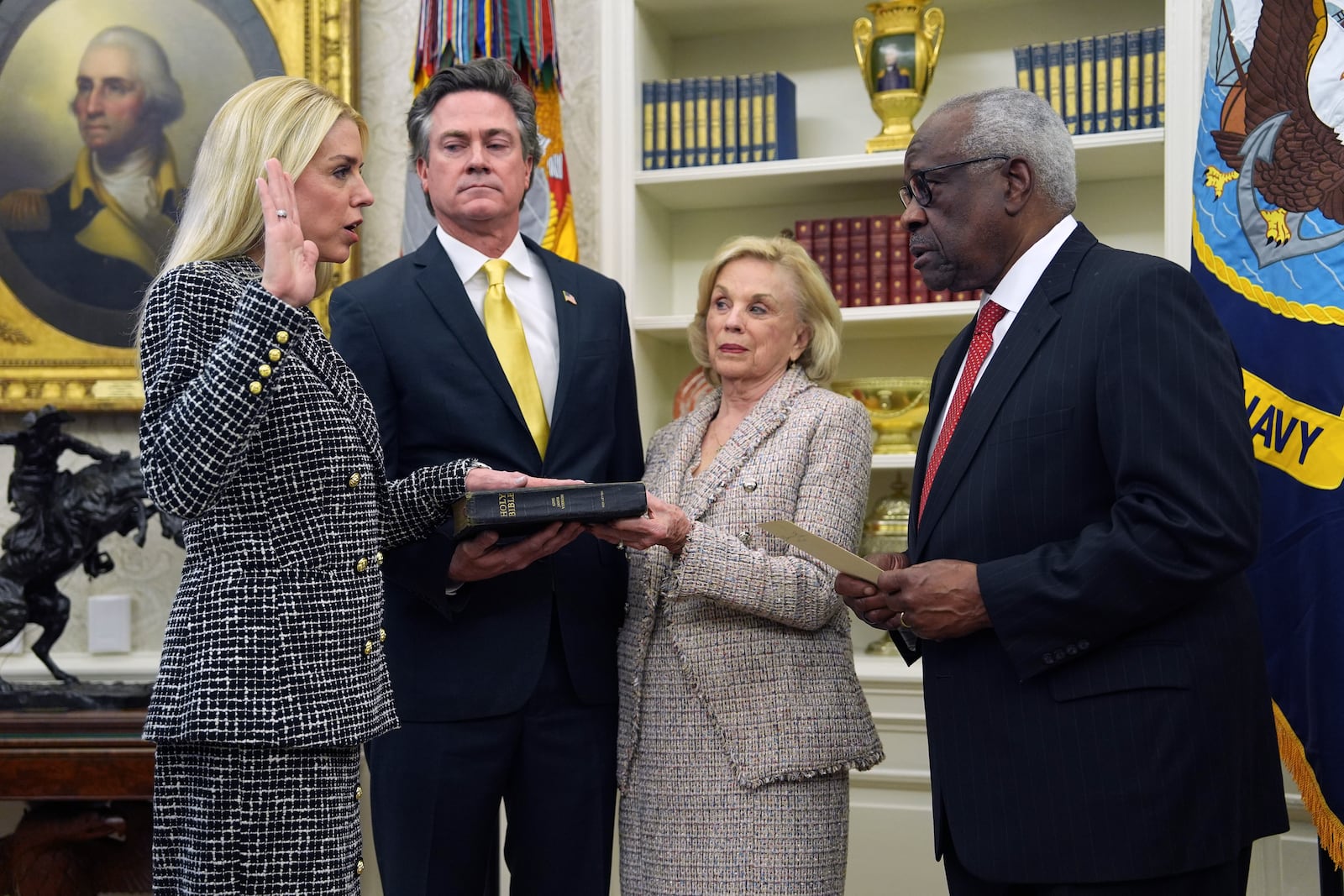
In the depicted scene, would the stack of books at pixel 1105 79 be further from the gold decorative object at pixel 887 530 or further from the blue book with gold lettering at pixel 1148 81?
the gold decorative object at pixel 887 530

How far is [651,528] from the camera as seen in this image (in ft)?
6.82

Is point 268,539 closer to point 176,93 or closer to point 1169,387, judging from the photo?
point 1169,387

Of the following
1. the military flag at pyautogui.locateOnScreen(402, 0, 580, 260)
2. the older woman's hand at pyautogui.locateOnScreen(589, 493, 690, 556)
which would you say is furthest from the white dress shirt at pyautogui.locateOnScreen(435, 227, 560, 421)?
the military flag at pyautogui.locateOnScreen(402, 0, 580, 260)

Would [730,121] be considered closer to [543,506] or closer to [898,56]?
[898,56]

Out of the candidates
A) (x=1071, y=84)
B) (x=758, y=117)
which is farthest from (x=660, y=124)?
(x=1071, y=84)

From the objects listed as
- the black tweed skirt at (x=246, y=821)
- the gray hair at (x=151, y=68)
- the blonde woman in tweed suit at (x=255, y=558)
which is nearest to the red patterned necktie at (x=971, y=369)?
the blonde woman in tweed suit at (x=255, y=558)

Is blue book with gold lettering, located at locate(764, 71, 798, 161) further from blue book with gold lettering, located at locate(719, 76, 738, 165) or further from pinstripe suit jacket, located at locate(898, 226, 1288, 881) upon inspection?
pinstripe suit jacket, located at locate(898, 226, 1288, 881)

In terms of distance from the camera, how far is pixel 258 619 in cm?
160

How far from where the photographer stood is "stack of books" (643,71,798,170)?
364 cm

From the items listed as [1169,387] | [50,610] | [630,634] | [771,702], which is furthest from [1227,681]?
[50,610]

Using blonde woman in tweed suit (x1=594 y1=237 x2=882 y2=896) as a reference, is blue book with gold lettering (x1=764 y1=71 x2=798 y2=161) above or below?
above

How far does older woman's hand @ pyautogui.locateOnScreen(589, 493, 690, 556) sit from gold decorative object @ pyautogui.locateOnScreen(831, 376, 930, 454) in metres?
1.48

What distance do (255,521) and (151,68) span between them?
2.83 m

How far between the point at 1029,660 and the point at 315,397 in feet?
3.26
